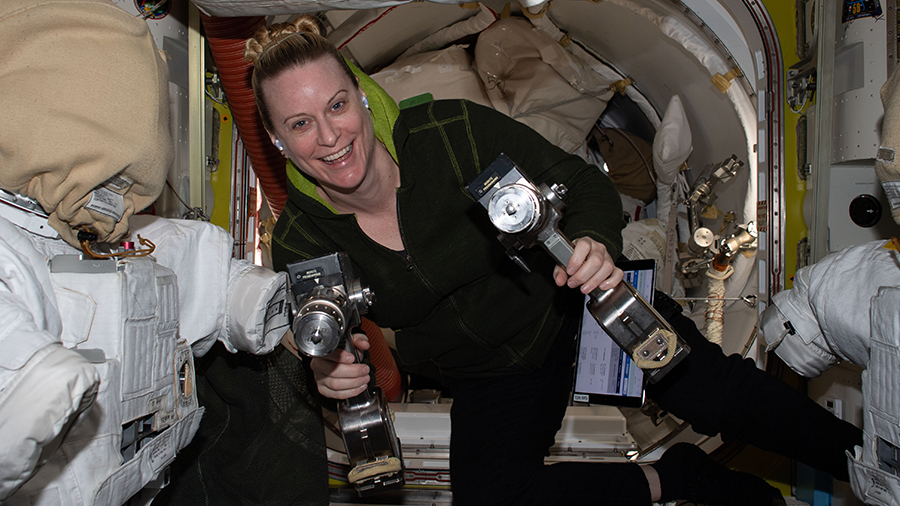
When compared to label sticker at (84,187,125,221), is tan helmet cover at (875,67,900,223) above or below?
above

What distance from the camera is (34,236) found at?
45.4 inches

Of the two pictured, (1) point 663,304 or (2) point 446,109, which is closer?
(2) point 446,109

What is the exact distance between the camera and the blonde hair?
A: 1.51 metres

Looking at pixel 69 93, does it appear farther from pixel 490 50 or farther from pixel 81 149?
pixel 490 50

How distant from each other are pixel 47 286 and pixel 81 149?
11.5 inches

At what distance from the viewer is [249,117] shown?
2.24 metres

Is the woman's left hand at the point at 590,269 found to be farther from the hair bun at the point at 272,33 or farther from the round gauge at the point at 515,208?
the hair bun at the point at 272,33

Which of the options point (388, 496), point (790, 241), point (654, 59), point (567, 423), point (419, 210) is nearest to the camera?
point (419, 210)

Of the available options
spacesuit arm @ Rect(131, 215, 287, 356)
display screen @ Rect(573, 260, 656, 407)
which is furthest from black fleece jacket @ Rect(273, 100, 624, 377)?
display screen @ Rect(573, 260, 656, 407)

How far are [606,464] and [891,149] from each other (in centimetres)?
120

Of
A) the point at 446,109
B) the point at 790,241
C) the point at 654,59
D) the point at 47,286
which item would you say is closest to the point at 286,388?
the point at 47,286

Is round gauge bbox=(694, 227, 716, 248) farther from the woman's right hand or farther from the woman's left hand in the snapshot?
the woman's right hand

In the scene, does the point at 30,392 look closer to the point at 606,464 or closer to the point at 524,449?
the point at 524,449

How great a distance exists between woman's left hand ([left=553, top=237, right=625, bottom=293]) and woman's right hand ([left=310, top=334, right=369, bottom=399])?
657mm
